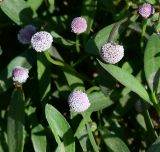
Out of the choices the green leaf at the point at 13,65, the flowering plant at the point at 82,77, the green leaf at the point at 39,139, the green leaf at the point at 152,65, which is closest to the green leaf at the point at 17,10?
the flowering plant at the point at 82,77

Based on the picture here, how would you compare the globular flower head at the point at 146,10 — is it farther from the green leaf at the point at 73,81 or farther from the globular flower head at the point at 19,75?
the globular flower head at the point at 19,75

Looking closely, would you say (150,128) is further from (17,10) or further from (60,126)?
(17,10)

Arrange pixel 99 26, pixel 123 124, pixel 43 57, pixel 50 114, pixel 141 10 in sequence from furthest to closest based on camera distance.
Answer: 1. pixel 99 26
2. pixel 123 124
3. pixel 43 57
4. pixel 141 10
5. pixel 50 114

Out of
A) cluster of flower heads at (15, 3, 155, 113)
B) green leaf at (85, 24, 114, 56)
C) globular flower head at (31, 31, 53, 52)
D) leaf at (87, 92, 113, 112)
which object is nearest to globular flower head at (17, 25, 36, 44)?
cluster of flower heads at (15, 3, 155, 113)

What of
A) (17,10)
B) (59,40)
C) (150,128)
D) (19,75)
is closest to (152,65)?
(150,128)

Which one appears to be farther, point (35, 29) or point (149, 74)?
point (35, 29)

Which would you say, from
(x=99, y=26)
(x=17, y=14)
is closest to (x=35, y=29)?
(x=17, y=14)

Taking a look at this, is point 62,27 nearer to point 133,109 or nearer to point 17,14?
point 17,14
